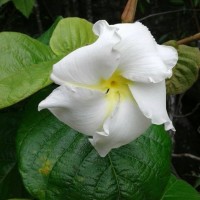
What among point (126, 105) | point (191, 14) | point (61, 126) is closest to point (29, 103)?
point (61, 126)

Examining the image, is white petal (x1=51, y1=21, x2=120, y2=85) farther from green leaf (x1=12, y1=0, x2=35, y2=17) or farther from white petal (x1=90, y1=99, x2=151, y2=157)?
green leaf (x1=12, y1=0, x2=35, y2=17)

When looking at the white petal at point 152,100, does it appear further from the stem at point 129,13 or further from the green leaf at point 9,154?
the green leaf at point 9,154

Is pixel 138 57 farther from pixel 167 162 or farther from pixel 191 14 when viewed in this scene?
pixel 191 14

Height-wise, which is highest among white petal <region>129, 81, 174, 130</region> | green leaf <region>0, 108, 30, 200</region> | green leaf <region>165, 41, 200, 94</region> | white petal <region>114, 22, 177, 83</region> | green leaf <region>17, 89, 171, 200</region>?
white petal <region>114, 22, 177, 83</region>


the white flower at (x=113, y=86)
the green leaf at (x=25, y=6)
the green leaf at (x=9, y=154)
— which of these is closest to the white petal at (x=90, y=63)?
the white flower at (x=113, y=86)

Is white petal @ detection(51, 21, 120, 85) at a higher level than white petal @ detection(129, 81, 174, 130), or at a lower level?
higher

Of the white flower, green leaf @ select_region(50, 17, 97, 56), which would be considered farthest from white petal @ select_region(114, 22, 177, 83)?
green leaf @ select_region(50, 17, 97, 56)

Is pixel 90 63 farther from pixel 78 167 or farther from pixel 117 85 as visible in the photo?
pixel 78 167

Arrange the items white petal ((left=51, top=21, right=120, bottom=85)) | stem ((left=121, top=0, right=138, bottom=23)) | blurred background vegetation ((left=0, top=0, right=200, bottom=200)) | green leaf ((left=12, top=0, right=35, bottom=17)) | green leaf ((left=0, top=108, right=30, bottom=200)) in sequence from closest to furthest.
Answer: white petal ((left=51, top=21, right=120, bottom=85))
stem ((left=121, top=0, right=138, bottom=23))
green leaf ((left=0, top=108, right=30, bottom=200))
green leaf ((left=12, top=0, right=35, bottom=17))
blurred background vegetation ((left=0, top=0, right=200, bottom=200))
